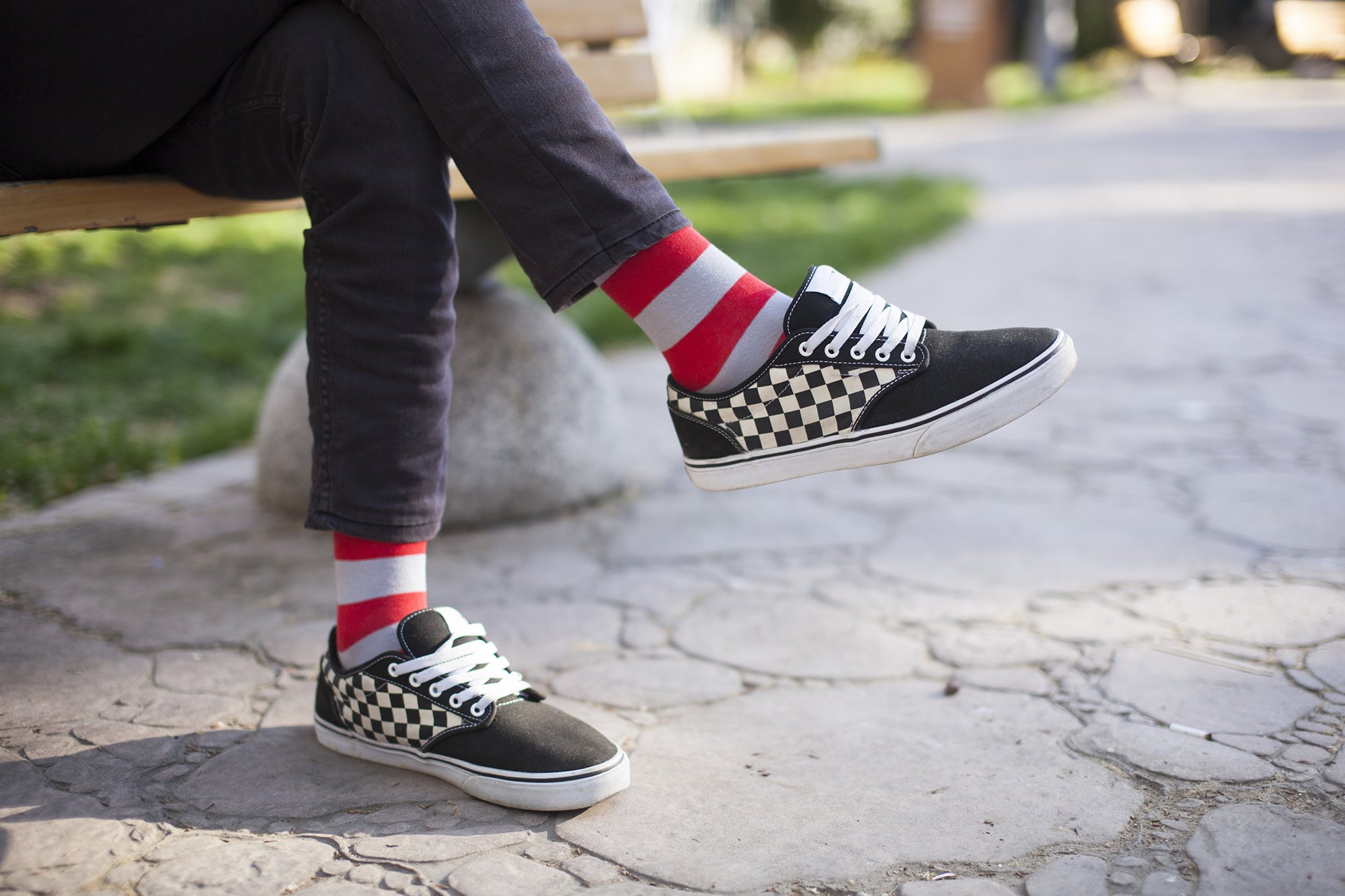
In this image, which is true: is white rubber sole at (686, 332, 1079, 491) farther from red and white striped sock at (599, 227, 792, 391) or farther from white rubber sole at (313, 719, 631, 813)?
white rubber sole at (313, 719, 631, 813)

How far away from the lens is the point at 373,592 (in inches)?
51.0

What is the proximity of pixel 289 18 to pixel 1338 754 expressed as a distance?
1.46 m

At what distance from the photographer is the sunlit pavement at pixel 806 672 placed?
3.72ft

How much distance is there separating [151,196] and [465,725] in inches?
30.9

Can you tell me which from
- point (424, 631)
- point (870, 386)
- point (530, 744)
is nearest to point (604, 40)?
point (870, 386)

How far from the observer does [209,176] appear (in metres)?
1.39

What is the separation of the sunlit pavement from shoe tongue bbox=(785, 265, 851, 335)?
0.52 metres

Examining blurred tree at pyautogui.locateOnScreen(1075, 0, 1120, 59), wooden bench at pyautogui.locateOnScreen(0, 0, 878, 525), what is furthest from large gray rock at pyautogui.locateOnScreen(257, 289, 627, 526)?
blurred tree at pyautogui.locateOnScreen(1075, 0, 1120, 59)

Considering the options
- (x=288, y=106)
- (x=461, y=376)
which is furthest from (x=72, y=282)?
(x=288, y=106)

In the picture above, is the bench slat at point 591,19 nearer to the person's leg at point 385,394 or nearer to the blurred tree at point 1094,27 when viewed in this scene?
the person's leg at point 385,394

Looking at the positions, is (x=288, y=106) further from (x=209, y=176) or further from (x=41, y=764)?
(x=41, y=764)

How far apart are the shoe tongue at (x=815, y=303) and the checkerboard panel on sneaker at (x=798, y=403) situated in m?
0.05

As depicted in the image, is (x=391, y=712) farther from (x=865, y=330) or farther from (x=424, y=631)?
(x=865, y=330)

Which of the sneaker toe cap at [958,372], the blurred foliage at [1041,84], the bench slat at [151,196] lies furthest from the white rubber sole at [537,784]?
the blurred foliage at [1041,84]
